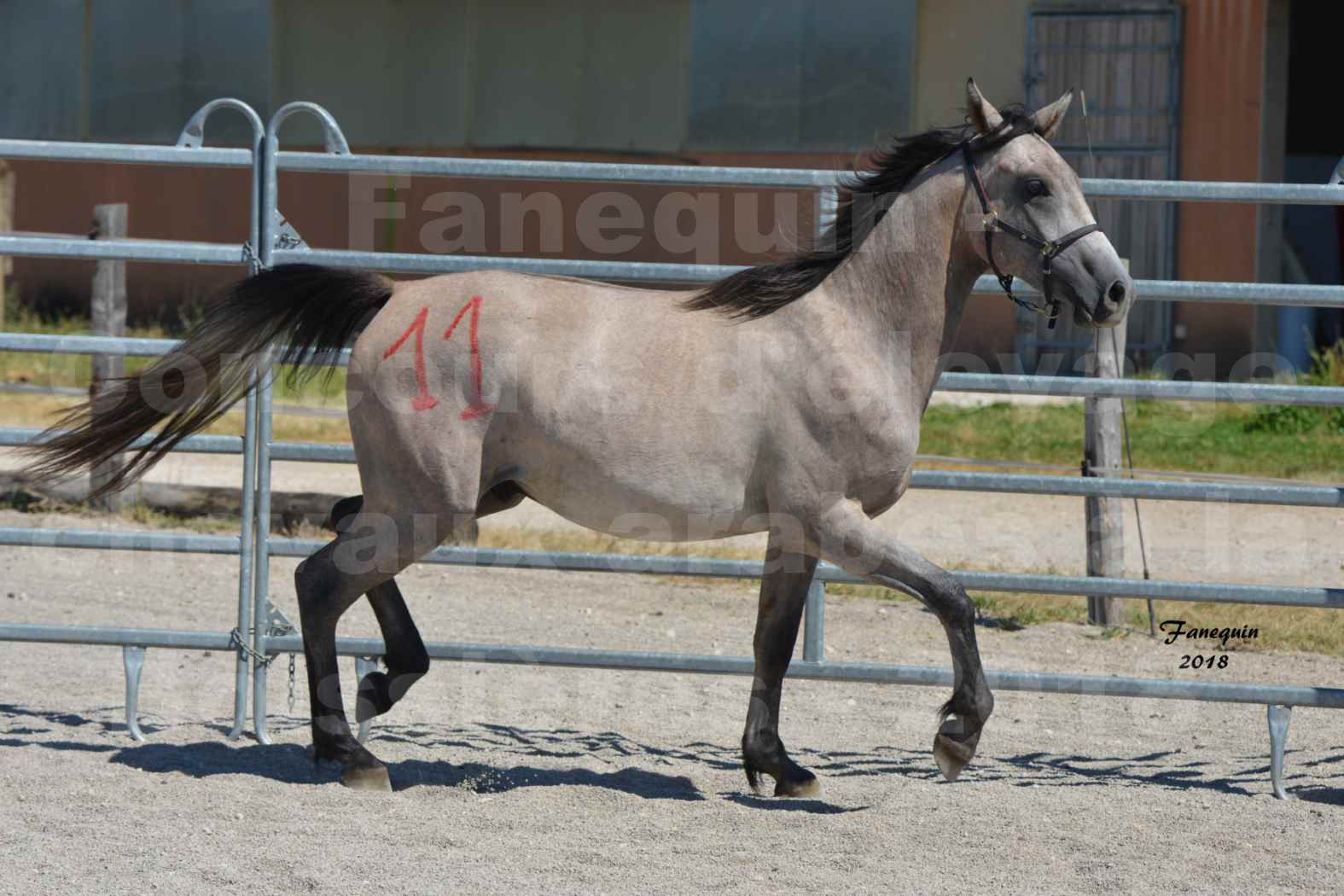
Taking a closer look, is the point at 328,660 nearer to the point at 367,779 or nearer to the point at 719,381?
the point at 367,779

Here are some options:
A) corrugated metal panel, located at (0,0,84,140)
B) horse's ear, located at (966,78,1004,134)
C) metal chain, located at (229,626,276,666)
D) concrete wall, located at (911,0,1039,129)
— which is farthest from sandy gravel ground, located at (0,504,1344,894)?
corrugated metal panel, located at (0,0,84,140)

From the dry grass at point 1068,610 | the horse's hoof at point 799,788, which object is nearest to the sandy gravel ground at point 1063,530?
the dry grass at point 1068,610

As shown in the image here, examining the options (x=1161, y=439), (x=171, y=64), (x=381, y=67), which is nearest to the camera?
(x=1161, y=439)

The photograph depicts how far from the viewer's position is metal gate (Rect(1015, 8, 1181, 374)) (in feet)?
45.0

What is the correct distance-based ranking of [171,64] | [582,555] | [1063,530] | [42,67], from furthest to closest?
[42,67] → [171,64] → [1063,530] → [582,555]

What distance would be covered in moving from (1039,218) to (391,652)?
2.31 m

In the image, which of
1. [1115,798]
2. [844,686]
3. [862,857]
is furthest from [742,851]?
[844,686]

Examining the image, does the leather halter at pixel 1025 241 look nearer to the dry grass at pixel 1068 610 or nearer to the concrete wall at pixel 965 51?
the dry grass at pixel 1068 610

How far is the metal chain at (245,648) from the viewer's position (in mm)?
5258

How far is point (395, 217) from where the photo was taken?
589 inches

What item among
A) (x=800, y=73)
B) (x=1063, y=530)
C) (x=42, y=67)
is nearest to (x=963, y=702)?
(x=1063, y=530)

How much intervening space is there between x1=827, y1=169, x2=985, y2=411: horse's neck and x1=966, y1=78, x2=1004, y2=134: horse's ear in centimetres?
16

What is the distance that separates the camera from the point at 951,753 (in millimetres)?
4473

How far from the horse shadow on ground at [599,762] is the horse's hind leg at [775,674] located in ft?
0.25
